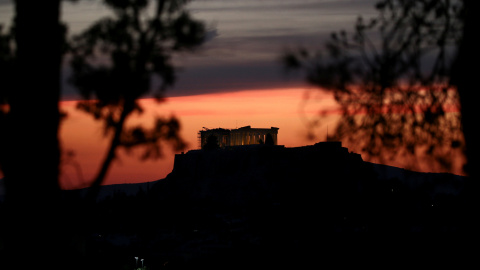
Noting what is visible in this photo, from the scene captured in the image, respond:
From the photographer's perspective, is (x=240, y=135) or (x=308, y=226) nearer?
(x=308, y=226)

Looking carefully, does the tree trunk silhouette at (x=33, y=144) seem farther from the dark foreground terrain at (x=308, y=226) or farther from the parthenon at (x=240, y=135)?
the parthenon at (x=240, y=135)

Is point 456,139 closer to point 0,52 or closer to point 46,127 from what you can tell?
point 46,127

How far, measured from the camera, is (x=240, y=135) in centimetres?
19162

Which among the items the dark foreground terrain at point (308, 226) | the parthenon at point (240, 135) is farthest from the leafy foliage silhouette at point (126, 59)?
the parthenon at point (240, 135)

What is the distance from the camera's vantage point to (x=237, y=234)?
13925 centimetres

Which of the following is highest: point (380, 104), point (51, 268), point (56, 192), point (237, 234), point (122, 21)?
point (122, 21)

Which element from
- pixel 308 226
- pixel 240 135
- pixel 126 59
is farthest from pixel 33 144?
pixel 240 135

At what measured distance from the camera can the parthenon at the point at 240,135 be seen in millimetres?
186125

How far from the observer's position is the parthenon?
186 meters

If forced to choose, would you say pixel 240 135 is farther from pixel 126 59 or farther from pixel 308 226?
pixel 126 59

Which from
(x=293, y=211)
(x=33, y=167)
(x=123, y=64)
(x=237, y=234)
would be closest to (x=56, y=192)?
(x=33, y=167)

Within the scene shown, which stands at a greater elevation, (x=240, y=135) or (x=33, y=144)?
(x=240, y=135)

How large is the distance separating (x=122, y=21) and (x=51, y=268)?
403 cm

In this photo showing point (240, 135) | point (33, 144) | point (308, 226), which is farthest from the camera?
point (240, 135)
